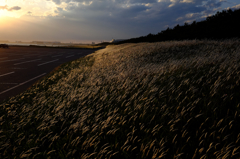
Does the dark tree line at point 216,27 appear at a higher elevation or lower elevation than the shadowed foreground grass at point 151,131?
higher

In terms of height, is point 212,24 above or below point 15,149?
above

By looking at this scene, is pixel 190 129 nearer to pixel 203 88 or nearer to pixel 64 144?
pixel 203 88

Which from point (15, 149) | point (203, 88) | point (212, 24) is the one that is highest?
point (212, 24)

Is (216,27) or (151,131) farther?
(216,27)

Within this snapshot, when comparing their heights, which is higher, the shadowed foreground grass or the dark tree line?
the dark tree line

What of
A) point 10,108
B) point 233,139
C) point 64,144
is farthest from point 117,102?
→ point 10,108

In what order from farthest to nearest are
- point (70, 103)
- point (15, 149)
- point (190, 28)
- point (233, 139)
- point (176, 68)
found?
point (190, 28) → point (176, 68) → point (70, 103) → point (15, 149) → point (233, 139)

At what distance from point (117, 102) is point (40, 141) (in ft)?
7.40

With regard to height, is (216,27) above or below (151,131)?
above

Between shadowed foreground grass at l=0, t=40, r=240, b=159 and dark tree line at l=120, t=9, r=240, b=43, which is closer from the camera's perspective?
shadowed foreground grass at l=0, t=40, r=240, b=159

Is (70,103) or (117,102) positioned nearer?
(117,102)

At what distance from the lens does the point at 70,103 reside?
526 centimetres

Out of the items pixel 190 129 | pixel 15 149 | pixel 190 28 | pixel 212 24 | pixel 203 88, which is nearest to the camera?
pixel 190 129

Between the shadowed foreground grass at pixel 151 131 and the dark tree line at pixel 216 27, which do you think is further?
the dark tree line at pixel 216 27
